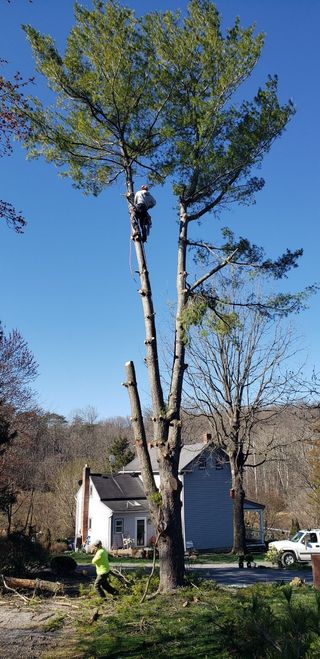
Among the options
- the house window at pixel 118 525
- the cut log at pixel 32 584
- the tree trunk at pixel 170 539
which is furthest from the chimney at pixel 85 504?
the tree trunk at pixel 170 539

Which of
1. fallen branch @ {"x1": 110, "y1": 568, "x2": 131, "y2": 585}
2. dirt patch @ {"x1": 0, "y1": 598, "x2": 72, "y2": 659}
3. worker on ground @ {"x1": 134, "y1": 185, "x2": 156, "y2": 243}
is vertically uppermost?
worker on ground @ {"x1": 134, "y1": 185, "x2": 156, "y2": 243}

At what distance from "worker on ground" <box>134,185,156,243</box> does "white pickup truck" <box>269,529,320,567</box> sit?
14.4 m

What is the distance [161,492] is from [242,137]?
7258 mm

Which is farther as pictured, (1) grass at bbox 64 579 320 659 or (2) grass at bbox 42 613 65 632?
(2) grass at bbox 42 613 65 632

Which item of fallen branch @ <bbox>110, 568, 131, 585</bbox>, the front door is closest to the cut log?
fallen branch @ <bbox>110, 568, 131, 585</bbox>

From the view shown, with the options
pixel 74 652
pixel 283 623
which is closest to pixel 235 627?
pixel 283 623

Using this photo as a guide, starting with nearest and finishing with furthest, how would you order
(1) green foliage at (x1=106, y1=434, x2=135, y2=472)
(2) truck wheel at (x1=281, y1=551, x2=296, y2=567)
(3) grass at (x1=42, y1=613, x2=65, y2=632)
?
(3) grass at (x1=42, y1=613, x2=65, y2=632) < (2) truck wheel at (x1=281, y1=551, x2=296, y2=567) < (1) green foliage at (x1=106, y1=434, x2=135, y2=472)

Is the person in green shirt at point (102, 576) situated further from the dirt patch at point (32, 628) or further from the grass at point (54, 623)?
the grass at point (54, 623)

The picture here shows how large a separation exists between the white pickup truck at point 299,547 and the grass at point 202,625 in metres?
11.0

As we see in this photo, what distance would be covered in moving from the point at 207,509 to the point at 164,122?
2671 cm

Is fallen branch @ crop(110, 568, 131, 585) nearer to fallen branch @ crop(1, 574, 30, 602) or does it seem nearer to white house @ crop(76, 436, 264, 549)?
fallen branch @ crop(1, 574, 30, 602)

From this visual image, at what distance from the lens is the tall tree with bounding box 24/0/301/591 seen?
10188mm

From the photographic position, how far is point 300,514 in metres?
43.2

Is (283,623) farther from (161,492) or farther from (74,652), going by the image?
(161,492)
